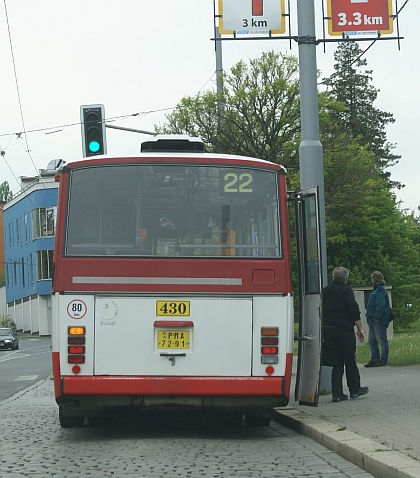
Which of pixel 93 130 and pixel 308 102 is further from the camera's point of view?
pixel 93 130

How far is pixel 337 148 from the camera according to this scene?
140ft

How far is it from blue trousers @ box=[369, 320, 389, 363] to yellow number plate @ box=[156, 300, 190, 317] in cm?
971

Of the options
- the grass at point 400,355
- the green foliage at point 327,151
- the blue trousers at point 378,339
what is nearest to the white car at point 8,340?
the green foliage at point 327,151

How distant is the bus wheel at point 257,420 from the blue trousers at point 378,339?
827 cm

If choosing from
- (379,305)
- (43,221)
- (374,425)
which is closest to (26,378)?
(379,305)

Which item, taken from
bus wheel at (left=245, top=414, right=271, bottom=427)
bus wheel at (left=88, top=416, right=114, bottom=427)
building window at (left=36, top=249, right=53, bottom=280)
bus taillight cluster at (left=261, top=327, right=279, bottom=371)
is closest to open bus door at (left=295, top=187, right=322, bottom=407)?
bus wheel at (left=245, top=414, right=271, bottom=427)

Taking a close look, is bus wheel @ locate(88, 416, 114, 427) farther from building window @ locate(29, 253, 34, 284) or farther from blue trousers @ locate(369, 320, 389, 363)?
building window @ locate(29, 253, 34, 284)

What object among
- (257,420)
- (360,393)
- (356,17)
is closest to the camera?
(257,420)

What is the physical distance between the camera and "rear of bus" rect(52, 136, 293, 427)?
10414 millimetres

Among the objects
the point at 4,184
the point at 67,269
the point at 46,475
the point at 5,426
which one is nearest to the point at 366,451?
the point at 46,475

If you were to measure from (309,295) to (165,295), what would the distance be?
2.77m

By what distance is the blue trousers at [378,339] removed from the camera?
64.3ft

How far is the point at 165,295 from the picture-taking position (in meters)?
10.6

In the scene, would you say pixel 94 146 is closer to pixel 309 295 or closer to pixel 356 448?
pixel 309 295
